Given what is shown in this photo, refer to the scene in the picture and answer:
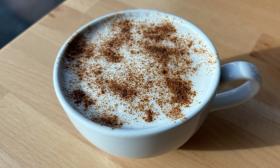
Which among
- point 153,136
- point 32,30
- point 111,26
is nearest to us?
point 153,136

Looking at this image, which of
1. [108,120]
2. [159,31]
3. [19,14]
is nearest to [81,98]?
[108,120]

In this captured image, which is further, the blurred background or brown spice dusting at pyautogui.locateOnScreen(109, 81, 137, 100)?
the blurred background

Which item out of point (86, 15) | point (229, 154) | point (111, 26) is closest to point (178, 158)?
point (229, 154)

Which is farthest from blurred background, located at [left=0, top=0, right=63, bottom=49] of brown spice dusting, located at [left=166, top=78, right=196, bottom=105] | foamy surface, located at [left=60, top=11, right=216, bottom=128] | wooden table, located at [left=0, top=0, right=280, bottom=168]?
Answer: brown spice dusting, located at [left=166, top=78, right=196, bottom=105]

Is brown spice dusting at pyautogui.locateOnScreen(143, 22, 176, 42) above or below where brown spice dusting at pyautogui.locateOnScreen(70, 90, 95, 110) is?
above

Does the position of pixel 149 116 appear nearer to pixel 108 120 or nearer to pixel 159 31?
pixel 108 120

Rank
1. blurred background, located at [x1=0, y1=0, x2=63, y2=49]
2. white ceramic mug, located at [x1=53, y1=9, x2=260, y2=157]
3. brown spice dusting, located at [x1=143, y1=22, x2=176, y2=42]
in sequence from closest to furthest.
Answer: white ceramic mug, located at [x1=53, y1=9, x2=260, y2=157] < brown spice dusting, located at [x1=143, y1=22, x2=176, y2=42] < blurred background, located at [x1=0, y1=0, x2=63, y2=49]

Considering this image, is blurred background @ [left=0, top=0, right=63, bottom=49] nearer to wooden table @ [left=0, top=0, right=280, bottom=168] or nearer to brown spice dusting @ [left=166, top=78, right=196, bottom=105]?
wooden table @ [left=0, top=0, right=280, bottom=168]

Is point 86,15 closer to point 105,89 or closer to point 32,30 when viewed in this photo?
point 32,30
